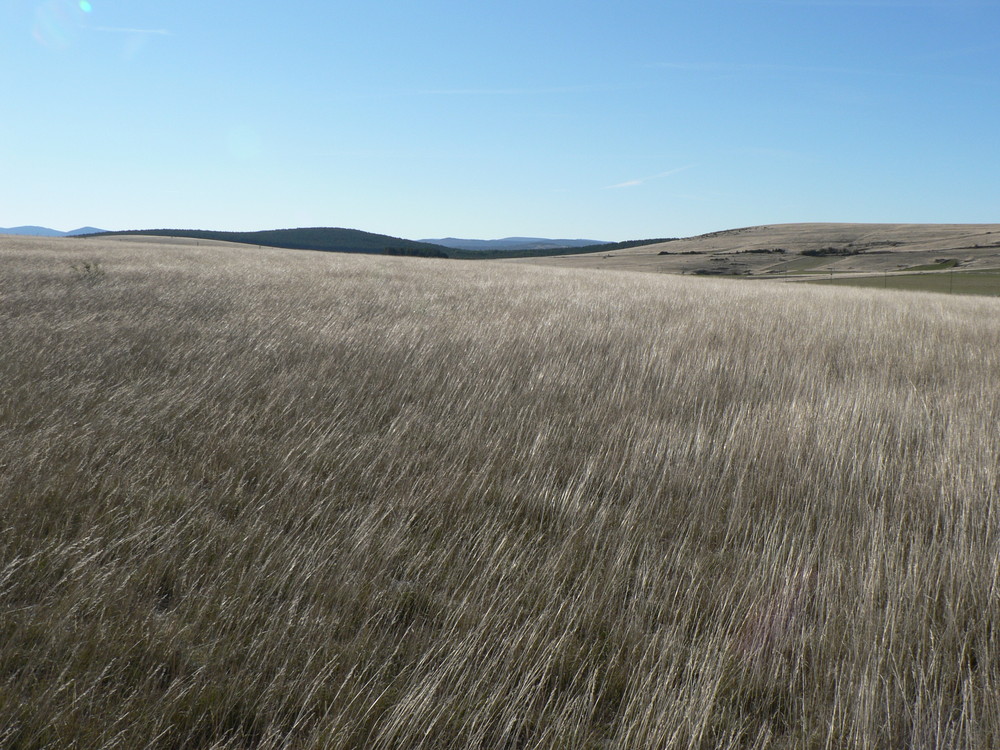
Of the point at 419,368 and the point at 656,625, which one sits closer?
the point at 656,625

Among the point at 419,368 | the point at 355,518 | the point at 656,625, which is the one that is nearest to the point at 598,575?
the point at 656,625

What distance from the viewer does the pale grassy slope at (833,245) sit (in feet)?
180

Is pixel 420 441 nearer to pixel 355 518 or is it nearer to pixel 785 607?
pixel 355 518

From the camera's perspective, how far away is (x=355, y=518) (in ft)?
9.57

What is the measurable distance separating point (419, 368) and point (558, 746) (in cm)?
431

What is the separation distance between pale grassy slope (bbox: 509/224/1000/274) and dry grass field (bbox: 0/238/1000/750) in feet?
169

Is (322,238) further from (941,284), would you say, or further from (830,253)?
(941,284)

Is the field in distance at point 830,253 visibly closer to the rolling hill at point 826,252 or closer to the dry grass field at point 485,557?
the rolling hill at point 826,252

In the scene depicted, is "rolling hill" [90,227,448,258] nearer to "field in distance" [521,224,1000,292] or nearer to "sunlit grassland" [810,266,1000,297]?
"field in distance" [521,224,1000,292]

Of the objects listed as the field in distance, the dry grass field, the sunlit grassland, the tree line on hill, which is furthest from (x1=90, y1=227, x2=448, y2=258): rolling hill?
the dry grass field

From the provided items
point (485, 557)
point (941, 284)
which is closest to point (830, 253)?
point (941, 284)

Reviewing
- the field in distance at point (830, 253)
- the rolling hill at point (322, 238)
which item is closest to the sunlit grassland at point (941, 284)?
the field in distance at point (830, 253)

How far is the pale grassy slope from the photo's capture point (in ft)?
180

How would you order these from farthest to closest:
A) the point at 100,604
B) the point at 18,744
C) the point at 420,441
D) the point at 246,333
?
the point at 246,333, the point at 420,441, the point at 100,604, the point at 18,744
